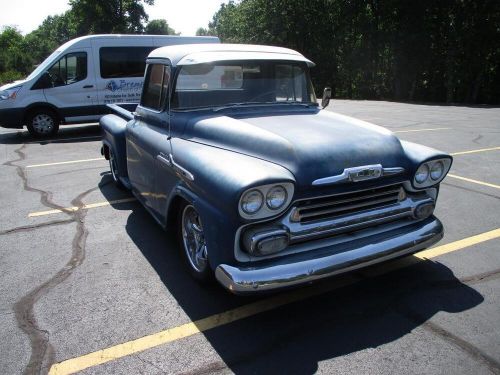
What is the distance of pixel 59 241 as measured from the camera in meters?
4.39

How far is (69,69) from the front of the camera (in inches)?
416

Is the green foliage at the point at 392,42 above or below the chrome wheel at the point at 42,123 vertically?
above

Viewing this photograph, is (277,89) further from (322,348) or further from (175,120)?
(322,348)

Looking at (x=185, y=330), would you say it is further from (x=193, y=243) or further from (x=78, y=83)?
(x=78, y=83)

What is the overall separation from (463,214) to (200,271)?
3.27 metres

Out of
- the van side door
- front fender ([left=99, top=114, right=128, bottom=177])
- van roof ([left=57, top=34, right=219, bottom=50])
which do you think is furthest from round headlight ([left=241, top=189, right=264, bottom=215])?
van roof ([left=57, top=34, right=219, bottom=50])

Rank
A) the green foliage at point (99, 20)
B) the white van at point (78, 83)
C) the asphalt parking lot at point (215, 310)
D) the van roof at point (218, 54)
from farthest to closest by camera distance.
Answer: the green foliage at point (99, 20) < the white van at point (78, 83) < the van roof at point (218, 54) < the asphalt parking lot at point (215, 310)

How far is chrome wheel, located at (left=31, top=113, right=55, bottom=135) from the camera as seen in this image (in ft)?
34.8

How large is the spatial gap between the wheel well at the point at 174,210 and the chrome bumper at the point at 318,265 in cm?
96

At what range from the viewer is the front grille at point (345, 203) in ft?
9.46

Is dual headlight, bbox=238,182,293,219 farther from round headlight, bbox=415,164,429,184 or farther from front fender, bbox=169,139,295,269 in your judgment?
round headlight, bbox=415,164,429,184

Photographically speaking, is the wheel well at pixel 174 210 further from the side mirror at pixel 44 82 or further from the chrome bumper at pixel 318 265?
the side mirror at pixel 44 82

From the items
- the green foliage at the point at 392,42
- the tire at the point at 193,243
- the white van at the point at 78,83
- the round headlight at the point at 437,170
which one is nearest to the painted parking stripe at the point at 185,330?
the tire at the point at 193,243

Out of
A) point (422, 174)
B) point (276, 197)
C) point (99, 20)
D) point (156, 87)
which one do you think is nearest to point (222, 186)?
point (276, 197)
